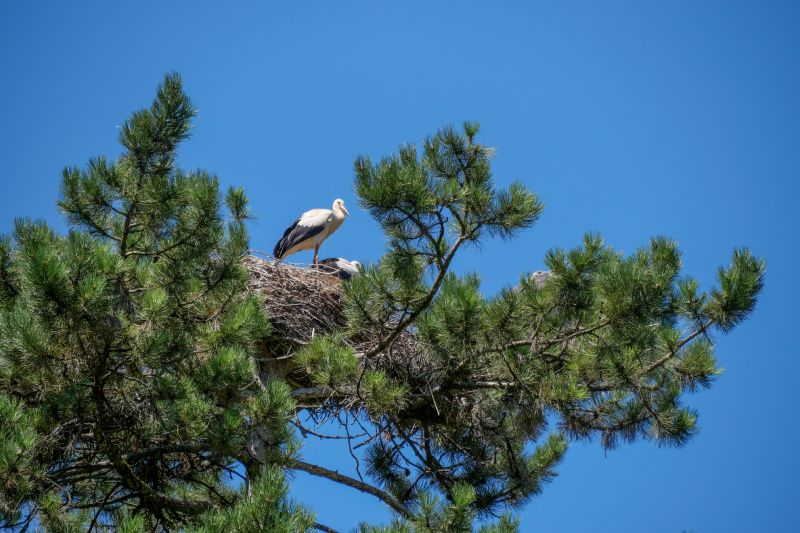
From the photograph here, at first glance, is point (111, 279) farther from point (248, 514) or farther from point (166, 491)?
point (166, 491)

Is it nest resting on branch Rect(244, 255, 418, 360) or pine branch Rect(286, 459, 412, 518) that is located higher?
nest resting on branch Rect(244, 255, 418, 360)

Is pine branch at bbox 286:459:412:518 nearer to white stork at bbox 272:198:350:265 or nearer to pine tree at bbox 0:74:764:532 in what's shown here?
pine tree at bbox 0:74:764:532

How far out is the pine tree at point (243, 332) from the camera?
6352 millimetres

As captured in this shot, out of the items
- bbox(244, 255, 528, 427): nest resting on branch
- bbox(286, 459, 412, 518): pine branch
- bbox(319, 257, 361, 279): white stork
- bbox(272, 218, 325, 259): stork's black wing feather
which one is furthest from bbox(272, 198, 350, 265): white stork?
bbox(286, 459, 412, 518): pine branch

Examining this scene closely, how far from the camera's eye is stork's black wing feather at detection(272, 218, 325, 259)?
1238 centimetres

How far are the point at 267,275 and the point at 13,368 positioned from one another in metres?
3.33

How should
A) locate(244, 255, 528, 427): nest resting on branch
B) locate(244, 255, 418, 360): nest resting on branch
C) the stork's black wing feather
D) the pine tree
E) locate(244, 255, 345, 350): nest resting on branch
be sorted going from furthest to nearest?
the stork's black wing feather
locate(244, 255, 345, 350): nest resting on branch
locate(244, 255, 418, 360): nest resting on branch
locate(244, 255, 528, 427): nest resting on branch
the pine tree

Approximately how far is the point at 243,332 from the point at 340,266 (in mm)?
4368

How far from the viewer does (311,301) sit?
31.1 feet

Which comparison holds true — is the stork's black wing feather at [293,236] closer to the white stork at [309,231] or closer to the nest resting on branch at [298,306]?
the white stork at [309,231]

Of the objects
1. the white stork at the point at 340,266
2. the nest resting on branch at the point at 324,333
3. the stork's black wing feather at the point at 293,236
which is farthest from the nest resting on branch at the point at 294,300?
the stork's black wing feather at the point at 293,236

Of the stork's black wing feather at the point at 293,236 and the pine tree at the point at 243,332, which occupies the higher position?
the stork's black wing feather at the point at 293,236

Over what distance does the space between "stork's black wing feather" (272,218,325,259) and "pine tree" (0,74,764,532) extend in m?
4.58

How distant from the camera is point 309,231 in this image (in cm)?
1252
